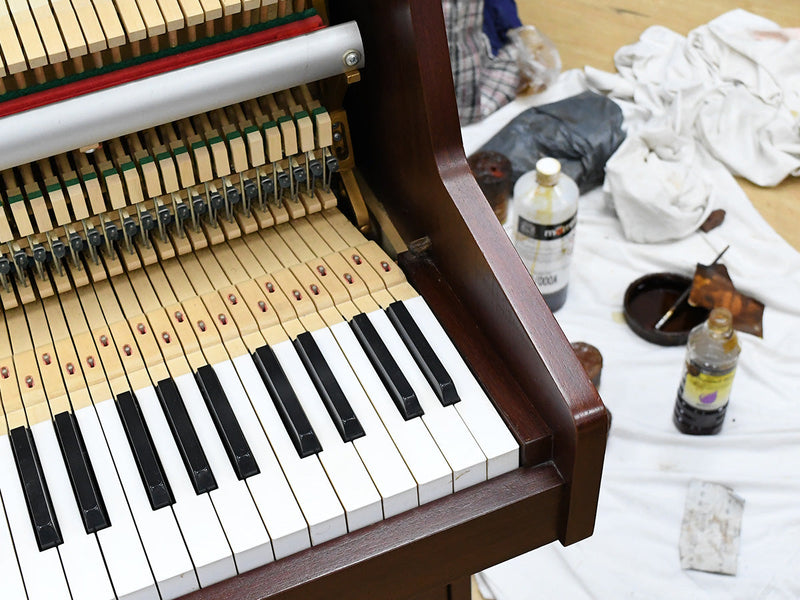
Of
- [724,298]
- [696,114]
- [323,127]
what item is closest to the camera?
[323,127]

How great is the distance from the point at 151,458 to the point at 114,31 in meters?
0.59

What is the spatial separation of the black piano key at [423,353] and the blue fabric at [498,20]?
8.00 feet

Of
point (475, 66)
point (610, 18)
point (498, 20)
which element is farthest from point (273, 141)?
point (610, 18)

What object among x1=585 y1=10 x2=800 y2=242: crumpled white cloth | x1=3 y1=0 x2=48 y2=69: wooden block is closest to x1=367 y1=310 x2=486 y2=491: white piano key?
x1=3 y1=0 x2=48 y2=69: wooden block

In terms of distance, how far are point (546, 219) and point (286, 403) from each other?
1.37m

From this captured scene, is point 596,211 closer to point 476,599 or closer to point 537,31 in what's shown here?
point 537,31

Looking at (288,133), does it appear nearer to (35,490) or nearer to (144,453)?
(144,453)

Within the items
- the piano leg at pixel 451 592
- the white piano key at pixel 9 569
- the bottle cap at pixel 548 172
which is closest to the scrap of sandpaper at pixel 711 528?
the piano leg at pixel 451 592

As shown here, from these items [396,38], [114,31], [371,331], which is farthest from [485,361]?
[114,31]

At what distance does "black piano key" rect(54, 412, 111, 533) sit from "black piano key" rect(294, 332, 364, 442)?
0.34 meters

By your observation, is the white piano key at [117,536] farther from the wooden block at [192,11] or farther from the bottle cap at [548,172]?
the bottle cap at [548,172]

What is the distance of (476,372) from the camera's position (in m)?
1.46

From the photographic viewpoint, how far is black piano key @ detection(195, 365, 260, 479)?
4.47 feet

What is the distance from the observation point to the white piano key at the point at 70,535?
4.12 ft
